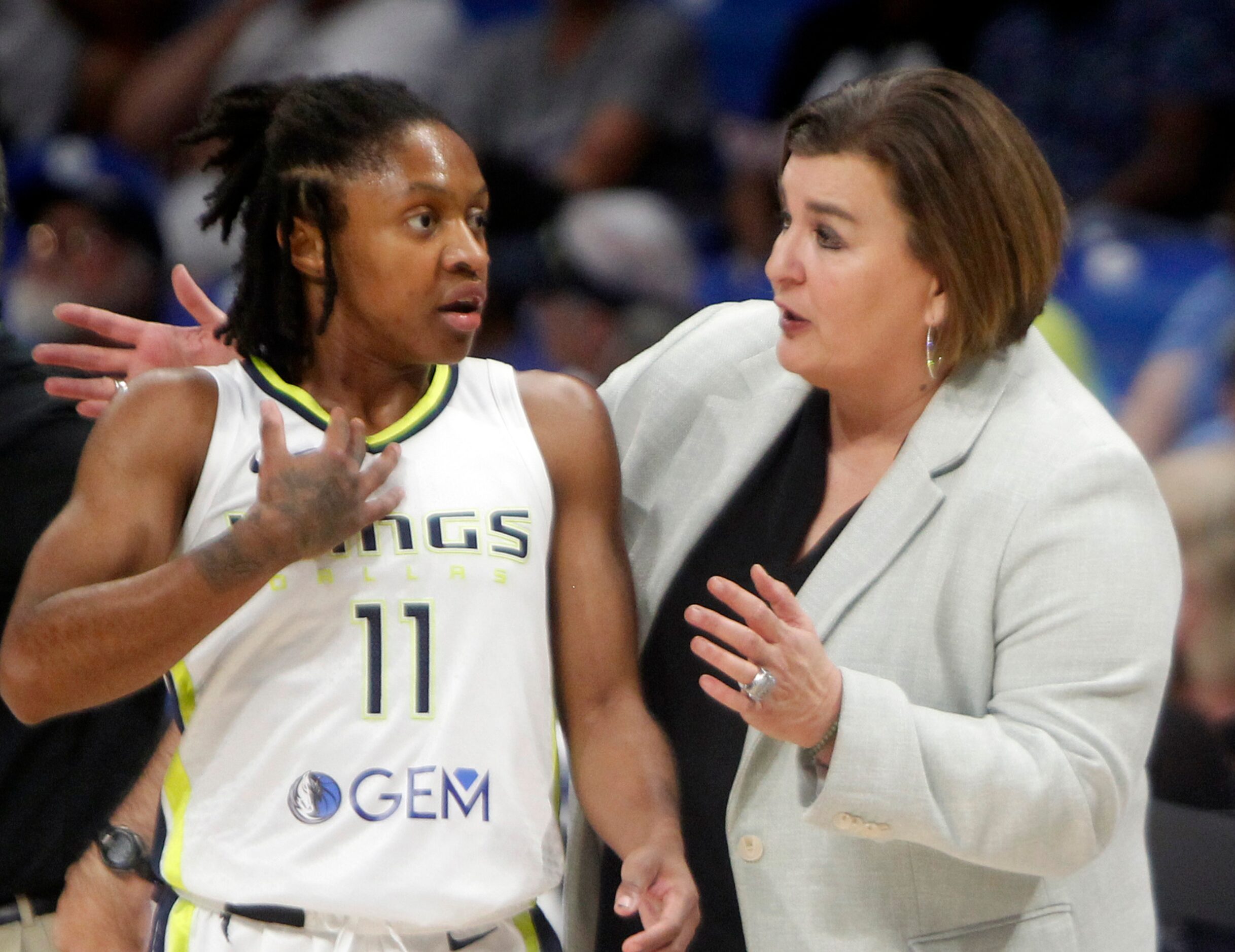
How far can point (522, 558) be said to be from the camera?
1.99 meters

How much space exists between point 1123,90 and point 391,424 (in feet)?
11.9

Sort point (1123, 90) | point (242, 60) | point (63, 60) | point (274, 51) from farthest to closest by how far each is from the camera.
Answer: point (63, 60) < point (242, 60) < point (274, 51) < point (1123, 90)

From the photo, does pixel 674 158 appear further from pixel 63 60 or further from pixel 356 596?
pixel 356 596

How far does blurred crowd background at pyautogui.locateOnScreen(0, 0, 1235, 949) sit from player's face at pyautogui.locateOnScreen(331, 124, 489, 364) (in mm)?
2392

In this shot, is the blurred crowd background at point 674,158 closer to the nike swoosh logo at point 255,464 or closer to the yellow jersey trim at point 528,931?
the yellow jersey trim at point 528,931

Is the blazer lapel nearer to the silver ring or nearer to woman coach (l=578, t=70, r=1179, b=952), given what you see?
woman coach (l=578, t=70, r=1179, b=952)

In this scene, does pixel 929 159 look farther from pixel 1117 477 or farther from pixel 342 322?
pixel 342 322

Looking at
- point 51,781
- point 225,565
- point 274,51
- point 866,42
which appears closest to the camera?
point 225,565

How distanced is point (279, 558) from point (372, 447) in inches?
9.4

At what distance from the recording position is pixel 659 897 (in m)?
1.99

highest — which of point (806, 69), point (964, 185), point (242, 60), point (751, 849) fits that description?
point (806, 69)

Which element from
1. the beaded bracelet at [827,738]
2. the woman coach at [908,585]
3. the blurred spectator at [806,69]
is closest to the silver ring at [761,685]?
the woman coach at [908,585]

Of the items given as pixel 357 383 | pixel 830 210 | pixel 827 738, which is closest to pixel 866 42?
pixel 830 210

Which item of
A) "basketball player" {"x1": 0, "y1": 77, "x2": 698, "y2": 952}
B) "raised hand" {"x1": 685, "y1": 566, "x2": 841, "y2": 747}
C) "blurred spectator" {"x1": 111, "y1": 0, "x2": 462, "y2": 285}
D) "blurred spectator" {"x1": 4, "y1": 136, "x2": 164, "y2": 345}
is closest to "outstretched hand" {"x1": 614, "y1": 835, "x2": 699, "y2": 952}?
"basketball player" {"x1": 0, "y1": 77, "x2": 698, "y2": 952}
